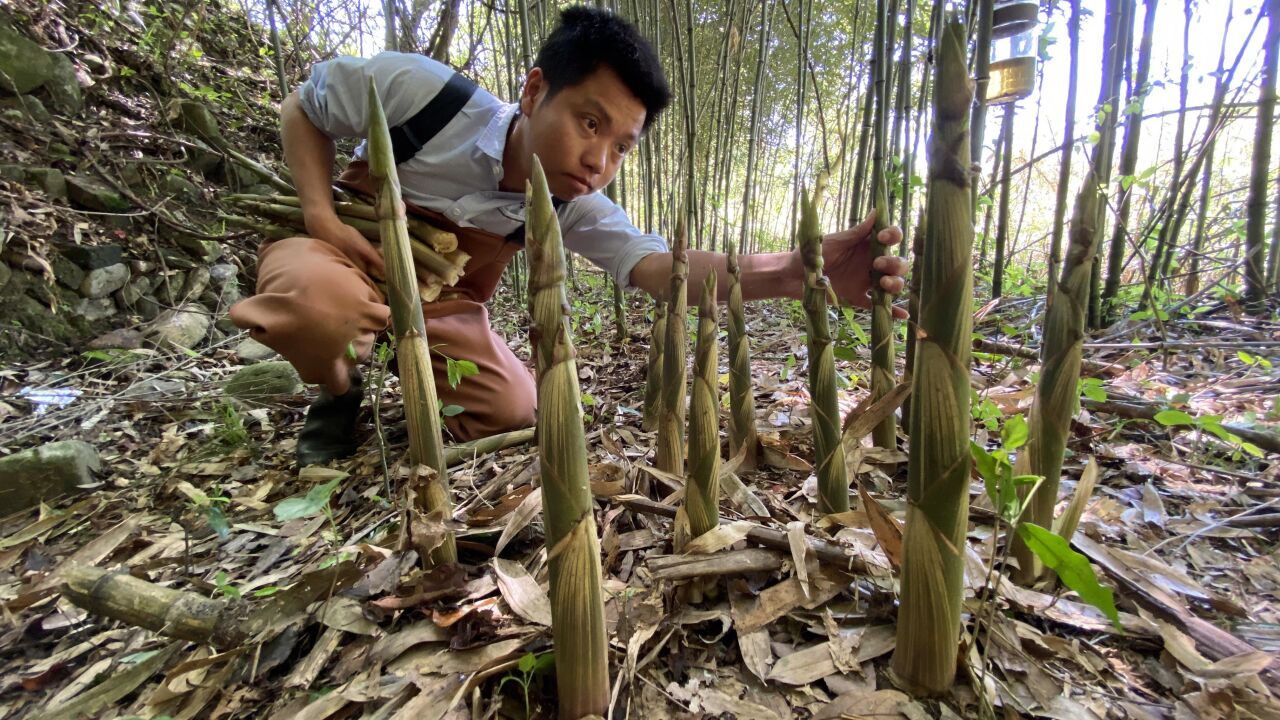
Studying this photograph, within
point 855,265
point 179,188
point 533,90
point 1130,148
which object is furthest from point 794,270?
point 179,188

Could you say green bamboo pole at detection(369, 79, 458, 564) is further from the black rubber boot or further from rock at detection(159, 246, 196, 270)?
rock at detection(159, 246, 196, 270)

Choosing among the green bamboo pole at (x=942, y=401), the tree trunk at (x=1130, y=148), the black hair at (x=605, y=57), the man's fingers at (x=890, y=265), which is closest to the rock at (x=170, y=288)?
the black hair at (x=605, y=57)

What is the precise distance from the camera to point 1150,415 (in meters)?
1.20

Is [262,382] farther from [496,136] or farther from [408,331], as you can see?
[408,331]

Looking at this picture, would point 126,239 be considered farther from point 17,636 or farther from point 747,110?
point 747,110

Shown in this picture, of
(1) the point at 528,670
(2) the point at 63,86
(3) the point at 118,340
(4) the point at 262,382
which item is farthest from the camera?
(2) the point at 63,86

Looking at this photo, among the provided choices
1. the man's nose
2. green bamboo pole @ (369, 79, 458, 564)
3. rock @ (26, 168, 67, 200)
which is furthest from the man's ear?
rock @ (26, 168, 67, 200)

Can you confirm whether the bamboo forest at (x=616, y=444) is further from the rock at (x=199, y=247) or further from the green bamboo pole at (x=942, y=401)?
the rock at (x=199, y=247)

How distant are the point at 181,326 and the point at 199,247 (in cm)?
56

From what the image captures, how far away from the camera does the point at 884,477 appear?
3.53 feet

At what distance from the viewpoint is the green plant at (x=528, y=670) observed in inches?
23.1

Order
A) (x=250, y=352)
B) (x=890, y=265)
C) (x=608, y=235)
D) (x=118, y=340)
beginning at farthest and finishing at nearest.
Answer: (x=250, y=352)
(x=118, y=340)
(x=608, y=235)
(x=890, y=265)

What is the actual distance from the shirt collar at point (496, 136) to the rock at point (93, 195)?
92.3 inches

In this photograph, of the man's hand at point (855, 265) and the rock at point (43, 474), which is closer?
the man's hand at point (855, 265)
